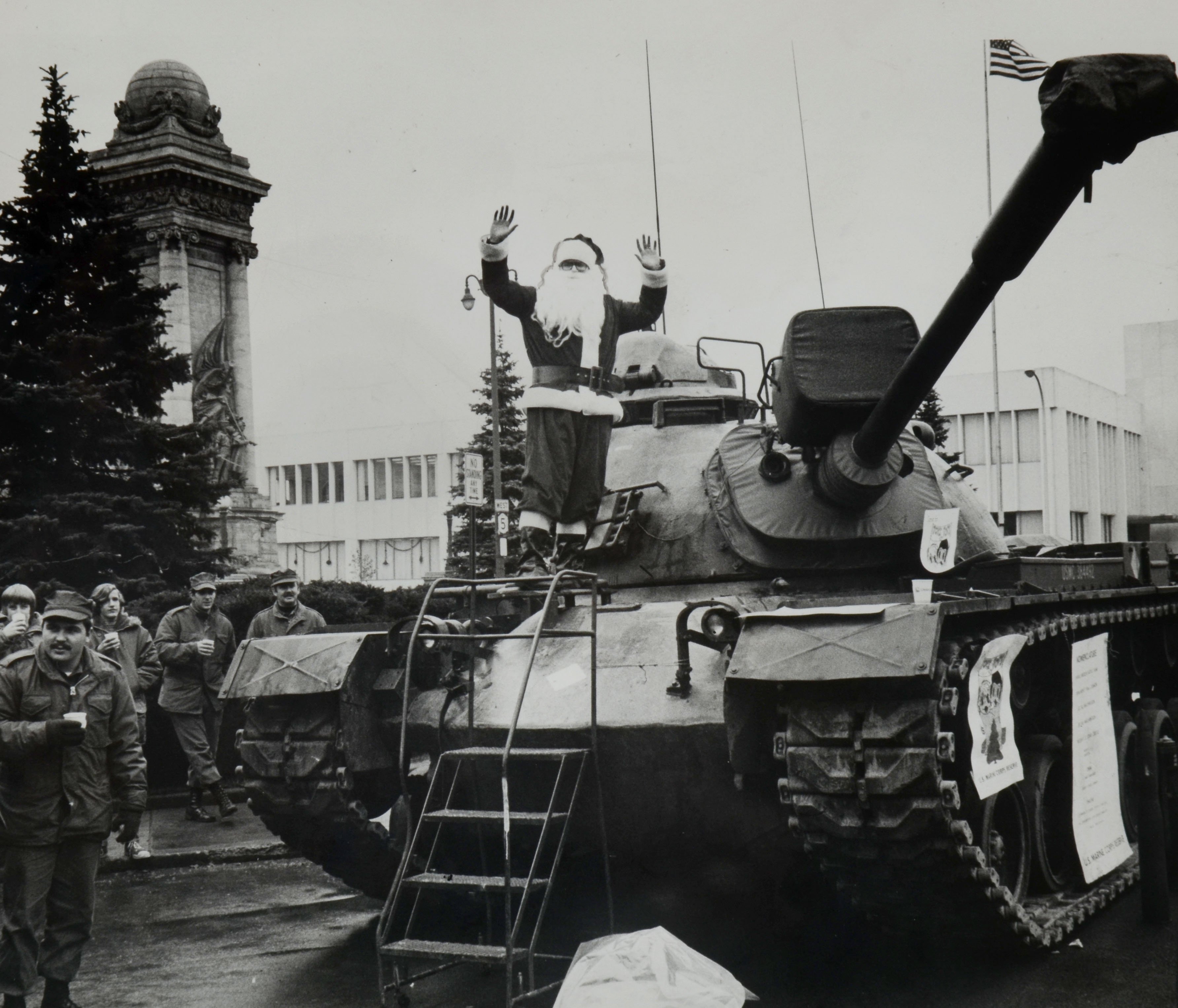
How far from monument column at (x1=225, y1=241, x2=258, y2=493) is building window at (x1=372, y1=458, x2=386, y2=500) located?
19.7 meters

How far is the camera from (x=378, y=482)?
4366 centimetres

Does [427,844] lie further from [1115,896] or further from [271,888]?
[1115,896]

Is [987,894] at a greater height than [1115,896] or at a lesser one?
greater

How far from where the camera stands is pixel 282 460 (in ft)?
148

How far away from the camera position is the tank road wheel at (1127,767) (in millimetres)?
7715

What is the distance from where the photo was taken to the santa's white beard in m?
7.18

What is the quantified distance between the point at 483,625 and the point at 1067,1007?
3255 mm

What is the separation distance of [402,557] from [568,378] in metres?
37.4

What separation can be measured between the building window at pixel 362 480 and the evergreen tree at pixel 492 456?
56.6 ft

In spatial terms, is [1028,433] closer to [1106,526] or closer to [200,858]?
[1106,526]

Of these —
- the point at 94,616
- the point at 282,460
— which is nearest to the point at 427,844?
the point at 94,616

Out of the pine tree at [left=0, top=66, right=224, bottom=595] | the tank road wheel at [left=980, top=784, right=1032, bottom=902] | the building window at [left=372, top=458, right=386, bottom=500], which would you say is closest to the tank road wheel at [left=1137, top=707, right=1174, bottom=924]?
the tank road wheel at [left=980, top=784, right=1032, bottom=902]

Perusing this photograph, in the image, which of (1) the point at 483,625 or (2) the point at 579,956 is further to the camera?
(1) the point at 483,625

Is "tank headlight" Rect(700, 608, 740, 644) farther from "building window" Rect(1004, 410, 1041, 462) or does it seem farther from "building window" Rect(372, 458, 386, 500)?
"building window" Rect(372, 458, 386, 500)
